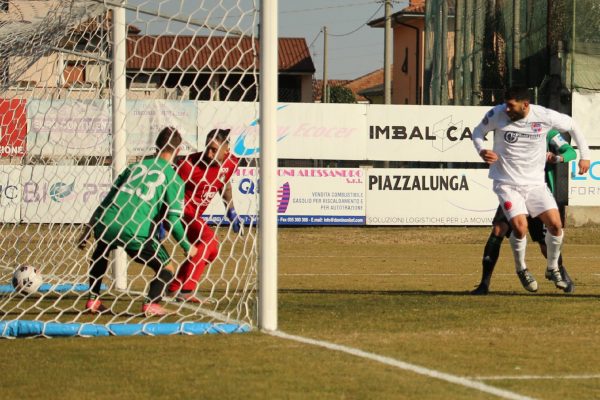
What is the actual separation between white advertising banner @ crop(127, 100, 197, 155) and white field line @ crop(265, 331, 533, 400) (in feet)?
12.1

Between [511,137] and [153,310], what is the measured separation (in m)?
4.03

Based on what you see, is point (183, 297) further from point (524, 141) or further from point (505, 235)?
point (524, 141)

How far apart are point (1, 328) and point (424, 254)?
1232cm

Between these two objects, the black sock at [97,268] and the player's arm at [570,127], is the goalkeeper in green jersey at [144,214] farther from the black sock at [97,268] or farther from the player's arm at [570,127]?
the player's arm at [570,127]

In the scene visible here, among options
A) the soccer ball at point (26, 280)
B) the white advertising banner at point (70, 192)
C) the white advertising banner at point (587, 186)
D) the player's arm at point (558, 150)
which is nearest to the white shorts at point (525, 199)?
the player's arm at point (558, 150)

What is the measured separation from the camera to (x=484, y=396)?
6.27 metres

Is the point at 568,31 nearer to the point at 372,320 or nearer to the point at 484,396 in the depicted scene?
the point at 372,320

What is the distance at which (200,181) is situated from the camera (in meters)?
12.2

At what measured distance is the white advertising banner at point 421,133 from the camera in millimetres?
26844

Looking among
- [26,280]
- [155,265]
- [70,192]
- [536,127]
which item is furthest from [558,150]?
[70,192]

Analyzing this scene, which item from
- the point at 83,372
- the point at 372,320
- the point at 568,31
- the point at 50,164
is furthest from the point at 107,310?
the point at 568,31

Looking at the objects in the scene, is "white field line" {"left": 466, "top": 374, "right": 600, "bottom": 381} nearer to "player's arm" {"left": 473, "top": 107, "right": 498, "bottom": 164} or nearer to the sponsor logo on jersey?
"player's arm" {"left": 473, "top": 107, "right": 498, "bottom": 164}

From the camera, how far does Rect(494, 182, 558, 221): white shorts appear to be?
11.8 m

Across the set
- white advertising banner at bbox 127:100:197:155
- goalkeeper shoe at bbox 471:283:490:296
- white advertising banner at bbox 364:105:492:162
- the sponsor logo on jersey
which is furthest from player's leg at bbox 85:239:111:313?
white advertising banner at bbox 364:105:492:162
